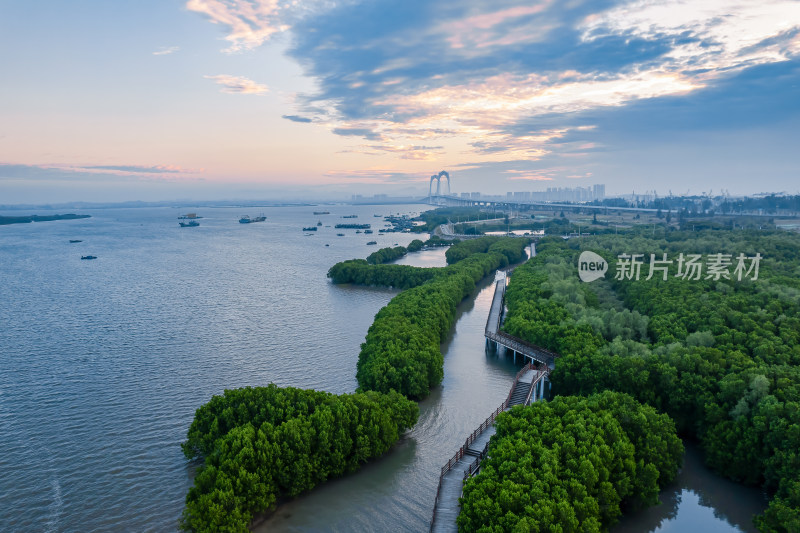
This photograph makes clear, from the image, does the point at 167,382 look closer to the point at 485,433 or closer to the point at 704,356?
the point at 485,433

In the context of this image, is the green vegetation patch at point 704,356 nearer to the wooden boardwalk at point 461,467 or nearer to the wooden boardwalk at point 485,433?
the wooden boardwalk at point 485,433

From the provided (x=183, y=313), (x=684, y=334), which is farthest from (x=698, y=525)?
(x=183, y=313)

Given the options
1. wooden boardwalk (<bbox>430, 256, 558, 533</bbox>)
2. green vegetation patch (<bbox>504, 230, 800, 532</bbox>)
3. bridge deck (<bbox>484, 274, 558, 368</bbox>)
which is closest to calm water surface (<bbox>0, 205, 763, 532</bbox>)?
wooden boardwalk (<bbox>430, 256, 558, 533</bbox>)

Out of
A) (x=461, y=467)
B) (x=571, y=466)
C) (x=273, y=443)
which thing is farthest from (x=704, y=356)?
(x=273, y=443)

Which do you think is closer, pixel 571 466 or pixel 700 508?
pixel 571 466

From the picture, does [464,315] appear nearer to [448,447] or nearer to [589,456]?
[448,447]

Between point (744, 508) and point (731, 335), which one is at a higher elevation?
point (731, 335)
